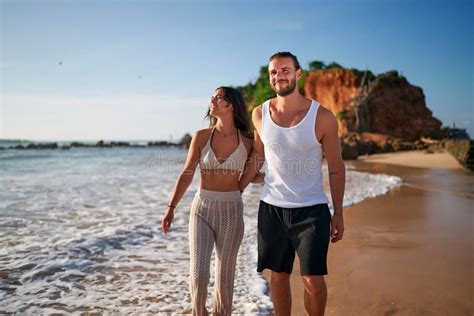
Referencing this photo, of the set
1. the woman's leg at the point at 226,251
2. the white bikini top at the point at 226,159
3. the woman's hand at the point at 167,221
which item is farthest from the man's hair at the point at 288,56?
the woman's hand at the point at 167,221

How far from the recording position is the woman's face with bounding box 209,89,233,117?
116 inches

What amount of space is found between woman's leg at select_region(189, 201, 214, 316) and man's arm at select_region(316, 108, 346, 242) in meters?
0.93

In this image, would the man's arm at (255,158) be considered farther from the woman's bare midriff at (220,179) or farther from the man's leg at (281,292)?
the man's leg at (281,292)

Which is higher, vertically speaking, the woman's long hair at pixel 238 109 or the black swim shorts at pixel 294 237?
the woman's long hair at pixel 238 109

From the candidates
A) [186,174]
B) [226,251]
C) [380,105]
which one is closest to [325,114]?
[186,174]

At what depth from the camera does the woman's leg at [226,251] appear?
284 cm

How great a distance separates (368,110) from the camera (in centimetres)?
4134

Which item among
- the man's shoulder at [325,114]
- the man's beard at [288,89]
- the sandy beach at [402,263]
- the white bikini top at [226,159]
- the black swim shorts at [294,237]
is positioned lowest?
the sandy beach at [402,263]

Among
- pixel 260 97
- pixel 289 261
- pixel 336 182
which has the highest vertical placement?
pixel 260 97

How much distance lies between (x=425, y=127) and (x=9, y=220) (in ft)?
145

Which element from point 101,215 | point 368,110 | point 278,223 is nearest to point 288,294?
point 278,223

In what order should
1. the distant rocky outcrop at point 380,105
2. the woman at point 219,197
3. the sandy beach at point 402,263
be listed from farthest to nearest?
the distant rocky outcrop at point 380,105
the sandy beach at point 402,263
the woman at point 219,197

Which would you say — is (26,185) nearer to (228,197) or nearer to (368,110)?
(228,197)

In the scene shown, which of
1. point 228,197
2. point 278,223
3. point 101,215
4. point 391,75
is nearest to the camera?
point 278,223
